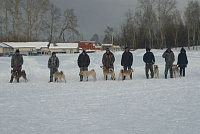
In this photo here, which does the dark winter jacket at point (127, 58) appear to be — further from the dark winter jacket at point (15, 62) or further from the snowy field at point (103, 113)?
the dark winter jacket at point (15, 62)

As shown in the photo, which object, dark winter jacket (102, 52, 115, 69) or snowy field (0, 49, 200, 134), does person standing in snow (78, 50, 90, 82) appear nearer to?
dark winter jacket (102, 52, 115, 69)

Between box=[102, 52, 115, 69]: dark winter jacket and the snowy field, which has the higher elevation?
box=[102, 52, 115, 69]: dark winter jacket

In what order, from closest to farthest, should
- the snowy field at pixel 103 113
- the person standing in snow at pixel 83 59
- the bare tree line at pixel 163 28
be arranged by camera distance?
1. the snowy field at pixel 103 113
2. the person standing in snow at pixel 83 59
3. the bare tree line at pixel 163 28

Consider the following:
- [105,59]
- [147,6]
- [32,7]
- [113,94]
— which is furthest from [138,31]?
[113,94]

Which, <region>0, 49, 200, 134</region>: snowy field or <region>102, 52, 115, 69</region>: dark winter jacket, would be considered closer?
<region>0, 49, 200, 134</region>: snowy field

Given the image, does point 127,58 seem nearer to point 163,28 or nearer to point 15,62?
point 15,62

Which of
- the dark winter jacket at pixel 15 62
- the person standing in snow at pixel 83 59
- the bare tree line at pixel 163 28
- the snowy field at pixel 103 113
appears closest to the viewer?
the snowy field at pixel 103 113

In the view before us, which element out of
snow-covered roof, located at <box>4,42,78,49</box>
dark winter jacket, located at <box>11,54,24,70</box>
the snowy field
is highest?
snow-covered roof, located at <box>4,42,78,49</box>

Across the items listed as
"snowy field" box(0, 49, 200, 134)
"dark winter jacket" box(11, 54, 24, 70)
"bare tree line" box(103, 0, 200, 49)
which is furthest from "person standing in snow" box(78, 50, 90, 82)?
"bare tree line" box(103, 0, 200, 49)

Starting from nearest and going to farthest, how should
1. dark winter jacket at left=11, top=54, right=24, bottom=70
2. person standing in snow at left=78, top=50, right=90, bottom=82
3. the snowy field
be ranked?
the snowy field < dark winter jacket at left=11, top=54, right=24, bottom=70 < person standing in snow at left=78, top=50, right=90, bottom=82

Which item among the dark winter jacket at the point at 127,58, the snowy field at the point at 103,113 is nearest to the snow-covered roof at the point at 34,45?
the dark winter jacket at the point at 127,58

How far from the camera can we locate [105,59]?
13.5 metres

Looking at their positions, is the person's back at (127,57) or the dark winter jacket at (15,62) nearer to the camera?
the dark winter jacket at (15,62)

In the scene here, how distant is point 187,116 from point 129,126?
1515 mm
